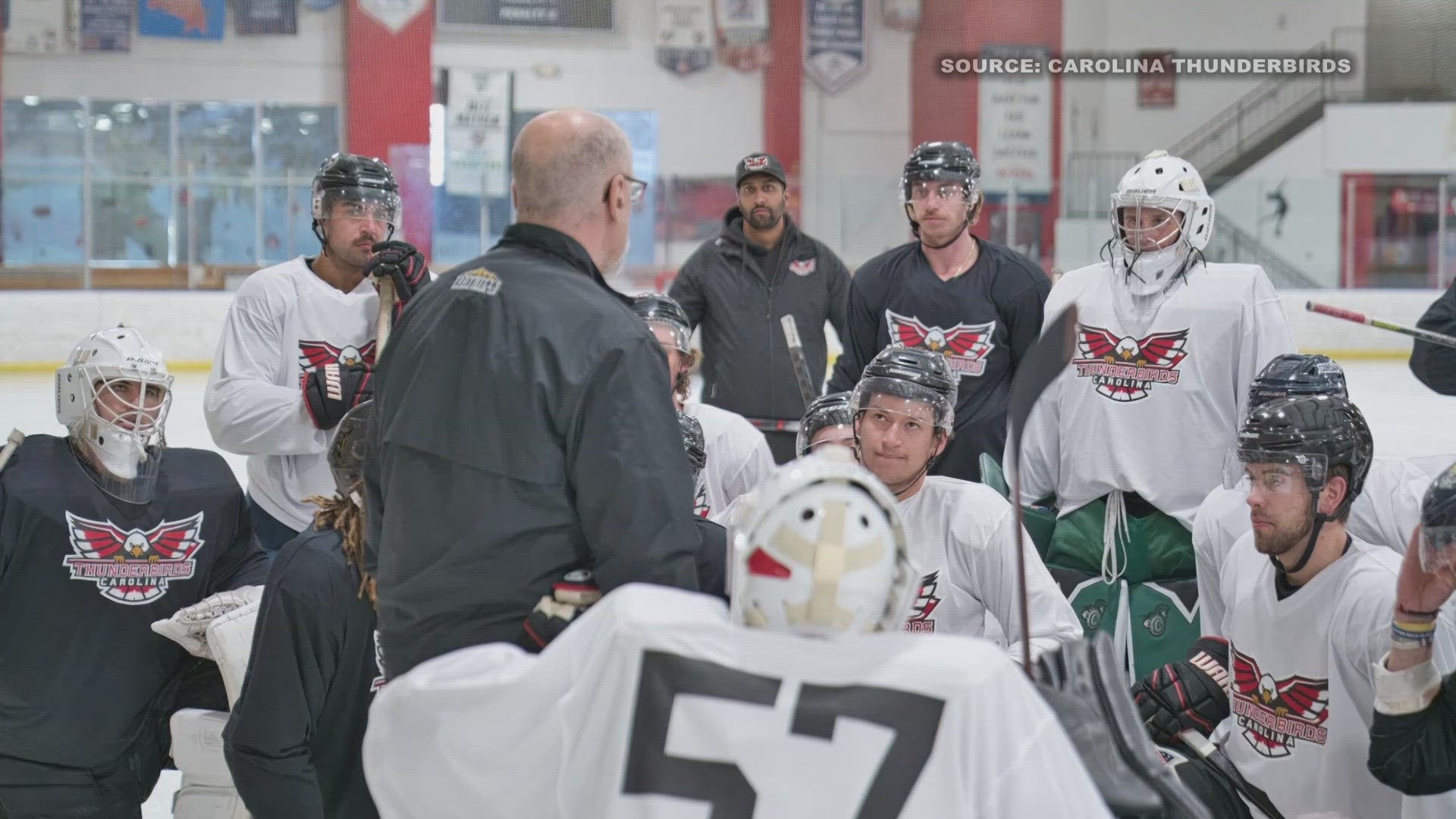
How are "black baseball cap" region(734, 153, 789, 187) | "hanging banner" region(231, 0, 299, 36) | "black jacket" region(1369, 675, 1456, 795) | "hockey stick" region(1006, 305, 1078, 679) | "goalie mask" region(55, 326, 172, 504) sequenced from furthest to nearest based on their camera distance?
"hanging banner" region(231, 0, 299, 36) → "black baseball cap" region(734, 153, 789, 187) → "goalie mask" region(55, 326, 172, 504) → "black jacket" region(1369, 675, 1456, 795) → "hockey stick" region(1006, 305, 1078, 679)

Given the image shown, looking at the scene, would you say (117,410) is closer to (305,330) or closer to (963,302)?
(305,330)

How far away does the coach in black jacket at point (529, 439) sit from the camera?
174 centimetres

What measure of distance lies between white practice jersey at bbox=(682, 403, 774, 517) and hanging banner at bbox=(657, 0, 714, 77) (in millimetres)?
10630

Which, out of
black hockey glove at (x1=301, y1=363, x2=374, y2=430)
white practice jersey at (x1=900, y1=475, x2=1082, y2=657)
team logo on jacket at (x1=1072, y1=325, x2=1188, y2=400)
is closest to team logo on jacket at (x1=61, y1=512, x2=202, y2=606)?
black hockey glove at (x1=301, y1=363, x2=374, y2=430)

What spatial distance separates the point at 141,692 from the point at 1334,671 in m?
2.11

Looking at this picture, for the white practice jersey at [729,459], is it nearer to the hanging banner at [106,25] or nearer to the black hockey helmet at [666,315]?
the black hockey helmet at [666,315]

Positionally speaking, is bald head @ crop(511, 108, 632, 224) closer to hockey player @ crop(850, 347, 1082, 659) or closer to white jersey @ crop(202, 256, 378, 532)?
hockey player @ crop(850, 347, 1082, 659)

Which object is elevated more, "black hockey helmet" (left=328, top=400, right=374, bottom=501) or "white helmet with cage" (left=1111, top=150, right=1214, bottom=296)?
"white helmet with cage" (left=1111, top=150, right=1214, bottom=296)

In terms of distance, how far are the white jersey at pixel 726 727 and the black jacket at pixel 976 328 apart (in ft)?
7.53

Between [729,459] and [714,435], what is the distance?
0.23 feet

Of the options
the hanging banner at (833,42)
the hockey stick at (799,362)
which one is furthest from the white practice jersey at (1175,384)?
the hanging banner at (833,42)

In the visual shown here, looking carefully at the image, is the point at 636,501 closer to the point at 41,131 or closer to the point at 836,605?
the point at 836,605

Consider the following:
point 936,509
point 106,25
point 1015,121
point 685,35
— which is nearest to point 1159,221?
point 936,509

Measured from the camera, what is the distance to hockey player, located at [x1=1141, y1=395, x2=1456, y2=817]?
2.34 meters
